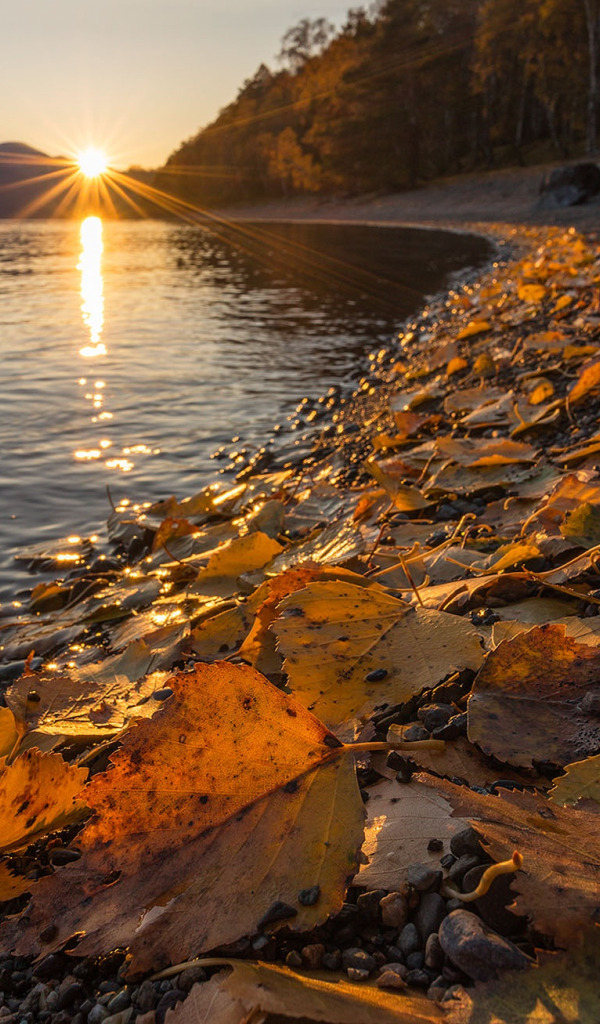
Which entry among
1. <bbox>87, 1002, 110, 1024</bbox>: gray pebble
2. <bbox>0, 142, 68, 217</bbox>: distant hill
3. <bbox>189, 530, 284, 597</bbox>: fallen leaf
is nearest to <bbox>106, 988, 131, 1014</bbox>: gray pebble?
<bbox>87, 1002, 110, 1024</bbox>: gray pebble

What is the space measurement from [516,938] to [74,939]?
636 mm

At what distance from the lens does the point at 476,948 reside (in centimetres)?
73

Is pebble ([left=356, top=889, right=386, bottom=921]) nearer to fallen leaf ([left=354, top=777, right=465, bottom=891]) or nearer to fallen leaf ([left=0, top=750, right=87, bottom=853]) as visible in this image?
fallen leaf ([left=354, top=777, right=465, bottom=891])

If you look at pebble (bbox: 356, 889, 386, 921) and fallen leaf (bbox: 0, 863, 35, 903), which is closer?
pebble (bbox: 356, 889, 386, 921)

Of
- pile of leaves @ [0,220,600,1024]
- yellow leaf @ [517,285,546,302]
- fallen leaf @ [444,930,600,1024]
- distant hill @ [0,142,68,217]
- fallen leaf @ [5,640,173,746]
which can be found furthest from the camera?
distant hill @ [0,142,68,217]

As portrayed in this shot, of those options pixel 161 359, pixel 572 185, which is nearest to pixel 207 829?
pixel 161 359

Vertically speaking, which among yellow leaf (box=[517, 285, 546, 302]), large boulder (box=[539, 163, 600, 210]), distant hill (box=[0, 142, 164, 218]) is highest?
distant hill (box=[0, 142, 164, 218])

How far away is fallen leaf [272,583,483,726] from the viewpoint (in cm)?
110

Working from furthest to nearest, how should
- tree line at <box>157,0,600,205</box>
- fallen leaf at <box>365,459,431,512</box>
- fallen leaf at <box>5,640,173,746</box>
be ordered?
tree line at <box>157,0,600,205</box> → fallen leaf at <box>365,459,431,512</box> → fallen leaf at <box>5,640,173,746</box>

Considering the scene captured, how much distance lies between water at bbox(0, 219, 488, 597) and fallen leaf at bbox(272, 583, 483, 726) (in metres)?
2.49

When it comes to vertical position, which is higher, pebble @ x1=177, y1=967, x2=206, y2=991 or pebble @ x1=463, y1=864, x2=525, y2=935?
pebble @ x1=463, y1=864, x2=525, y2=935

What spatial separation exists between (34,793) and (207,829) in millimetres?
319

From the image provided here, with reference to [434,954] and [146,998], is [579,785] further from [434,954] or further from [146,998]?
[146,998]

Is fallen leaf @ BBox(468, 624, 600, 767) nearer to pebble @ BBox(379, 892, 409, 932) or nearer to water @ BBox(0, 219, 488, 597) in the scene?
pebble @ BBox(379, 892, 409, 932)
